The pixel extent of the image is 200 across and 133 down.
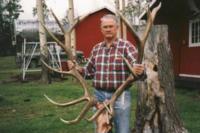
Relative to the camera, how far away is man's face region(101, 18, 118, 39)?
5.52 meters

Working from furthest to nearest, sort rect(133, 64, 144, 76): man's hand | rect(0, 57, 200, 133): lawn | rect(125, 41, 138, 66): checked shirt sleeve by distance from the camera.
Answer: rect(0, 57, 200, 133): lawn → rect(125, 41, 138, 66): checked shirt sleeve → rect(133, 64, 144, 76): man's hand

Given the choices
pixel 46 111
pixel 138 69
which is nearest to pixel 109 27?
pixel 138 69

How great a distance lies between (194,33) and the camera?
17.2 meters

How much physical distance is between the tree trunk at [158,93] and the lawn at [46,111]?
6.15ft

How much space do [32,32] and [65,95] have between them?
34.8 ft

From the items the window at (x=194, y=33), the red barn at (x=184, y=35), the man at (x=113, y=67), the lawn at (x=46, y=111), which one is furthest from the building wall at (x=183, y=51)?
the man at (x=113, y=67)

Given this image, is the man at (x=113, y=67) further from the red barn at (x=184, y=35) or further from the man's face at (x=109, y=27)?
the red barn at (x=184, y=35)

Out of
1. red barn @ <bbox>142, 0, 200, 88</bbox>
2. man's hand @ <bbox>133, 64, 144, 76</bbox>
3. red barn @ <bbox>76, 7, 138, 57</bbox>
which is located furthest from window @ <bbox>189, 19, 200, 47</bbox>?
red barn @ <bbox>76, 7, 138, 57</bbox>

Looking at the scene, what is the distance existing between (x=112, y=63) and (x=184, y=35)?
1262 cm

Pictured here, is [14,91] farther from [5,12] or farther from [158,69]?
[5,12]

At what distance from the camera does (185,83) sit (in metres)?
17.1

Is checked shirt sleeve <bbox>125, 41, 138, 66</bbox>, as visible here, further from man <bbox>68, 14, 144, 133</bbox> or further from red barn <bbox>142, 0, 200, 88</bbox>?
red barn <bbox>142, 0, 200, 88</bbox>

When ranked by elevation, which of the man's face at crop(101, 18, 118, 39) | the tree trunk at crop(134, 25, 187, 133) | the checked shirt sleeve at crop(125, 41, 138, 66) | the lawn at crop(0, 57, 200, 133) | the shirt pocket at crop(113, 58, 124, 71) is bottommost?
the lawn at crop(0, 57, 200, 133)

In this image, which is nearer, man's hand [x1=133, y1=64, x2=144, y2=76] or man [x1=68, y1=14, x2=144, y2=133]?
man's hand [x1=133, y1=64, x2=144, y2=76]
